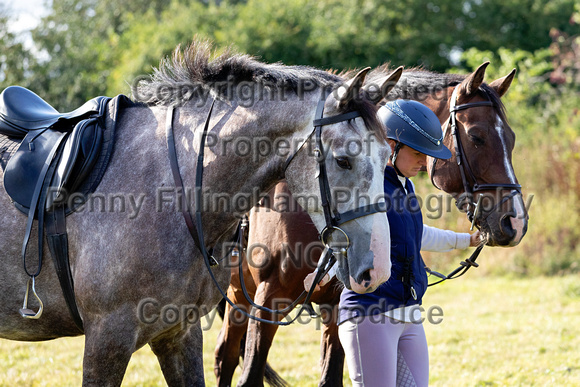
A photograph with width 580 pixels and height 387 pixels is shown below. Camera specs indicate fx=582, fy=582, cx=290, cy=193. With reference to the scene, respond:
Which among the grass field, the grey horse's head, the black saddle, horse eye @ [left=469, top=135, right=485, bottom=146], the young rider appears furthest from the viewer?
the grass field

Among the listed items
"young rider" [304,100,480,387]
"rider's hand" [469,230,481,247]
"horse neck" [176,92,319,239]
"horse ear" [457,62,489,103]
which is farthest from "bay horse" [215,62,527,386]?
"horse neck" [176,92,319,239]

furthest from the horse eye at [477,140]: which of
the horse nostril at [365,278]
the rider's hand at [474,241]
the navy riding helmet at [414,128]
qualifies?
the horse nostril at [365,278]

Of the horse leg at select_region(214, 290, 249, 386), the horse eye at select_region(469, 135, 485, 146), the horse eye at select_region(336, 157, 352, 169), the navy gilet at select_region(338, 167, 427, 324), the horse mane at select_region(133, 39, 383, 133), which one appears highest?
the horse mane at select_region(133, 39, 383, 133)

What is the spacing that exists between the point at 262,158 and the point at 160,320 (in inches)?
33.3

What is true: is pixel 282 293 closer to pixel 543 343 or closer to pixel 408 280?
pixel 408 280

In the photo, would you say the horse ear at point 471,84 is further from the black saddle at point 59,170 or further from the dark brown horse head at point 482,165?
the black saddle at point 59,170

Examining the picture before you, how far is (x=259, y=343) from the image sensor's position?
3.71 m

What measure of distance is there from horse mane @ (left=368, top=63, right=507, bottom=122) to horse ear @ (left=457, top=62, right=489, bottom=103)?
61 millimetres

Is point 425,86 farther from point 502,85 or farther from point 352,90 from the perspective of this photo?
point 352,90

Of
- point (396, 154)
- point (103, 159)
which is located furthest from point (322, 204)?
point (103, 159)

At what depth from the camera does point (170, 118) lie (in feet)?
8.77

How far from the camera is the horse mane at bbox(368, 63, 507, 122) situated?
3.77 metres

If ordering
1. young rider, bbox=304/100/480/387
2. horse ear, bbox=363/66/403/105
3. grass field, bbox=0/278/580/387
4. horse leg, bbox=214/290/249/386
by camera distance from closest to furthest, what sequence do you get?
horse ear, bbox=363/66/403/105 < young rider, bbox=304/100/480/387 < horse leg, bbox=214/290/249/386 < grass field, bbox=0/278/580/387

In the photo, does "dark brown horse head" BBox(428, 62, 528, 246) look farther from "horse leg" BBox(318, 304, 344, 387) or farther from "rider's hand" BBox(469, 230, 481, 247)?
"horse leg" BBox(318, 304, 344, 387)
